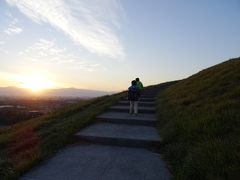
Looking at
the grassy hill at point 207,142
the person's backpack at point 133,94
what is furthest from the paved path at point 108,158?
the person's backpack at point 133,94

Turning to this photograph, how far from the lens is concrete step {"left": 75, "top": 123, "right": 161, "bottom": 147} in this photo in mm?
7750

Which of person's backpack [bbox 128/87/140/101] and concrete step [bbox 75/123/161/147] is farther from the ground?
person's backpack [bbox 128/87/140/101]

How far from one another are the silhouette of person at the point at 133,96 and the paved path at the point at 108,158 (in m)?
3.49

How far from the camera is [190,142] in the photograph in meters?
6.44

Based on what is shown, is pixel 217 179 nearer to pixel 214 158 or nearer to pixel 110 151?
pixel 214 158

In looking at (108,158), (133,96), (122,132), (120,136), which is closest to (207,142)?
(108,158)

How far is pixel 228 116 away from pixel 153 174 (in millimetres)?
2587

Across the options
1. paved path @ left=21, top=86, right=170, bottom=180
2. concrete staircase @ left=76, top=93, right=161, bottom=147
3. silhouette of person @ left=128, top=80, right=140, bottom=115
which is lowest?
paved path @ left=21, top=86, right=170, bottom=180

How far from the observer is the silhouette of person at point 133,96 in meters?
13.3

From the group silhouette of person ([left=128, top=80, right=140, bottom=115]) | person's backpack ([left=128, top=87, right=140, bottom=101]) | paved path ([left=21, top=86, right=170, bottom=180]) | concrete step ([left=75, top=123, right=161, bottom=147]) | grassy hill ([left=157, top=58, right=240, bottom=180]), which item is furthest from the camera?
person's backpack ([left=128, top=87, right=140, bottom=101])

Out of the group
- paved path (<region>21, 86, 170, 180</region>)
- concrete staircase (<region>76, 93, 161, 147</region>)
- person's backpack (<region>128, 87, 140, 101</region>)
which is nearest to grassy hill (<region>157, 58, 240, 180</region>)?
paved path (<region>21, 86, 170, 180</region>)

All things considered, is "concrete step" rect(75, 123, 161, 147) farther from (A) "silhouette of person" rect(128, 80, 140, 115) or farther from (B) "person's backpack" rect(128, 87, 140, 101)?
(B) "person's backpack" rect(128, 87, 140, 101)

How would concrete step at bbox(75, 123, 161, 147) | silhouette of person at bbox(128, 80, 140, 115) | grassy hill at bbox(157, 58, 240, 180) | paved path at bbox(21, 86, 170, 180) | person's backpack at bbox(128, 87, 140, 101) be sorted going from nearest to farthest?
1. grassy hill at bbox(157, 58, 240, 180)
2. paved path at bbox(21, 86, 170, 180)
3. concrete step at bbox(75, 123, 161, 147)
4. silhouette of person at bbox(128, 80, 140, 115)
5. person's backpack at bbox(128, 87, 140, 101)

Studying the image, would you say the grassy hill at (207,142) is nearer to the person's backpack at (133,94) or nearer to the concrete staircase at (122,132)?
the concrete staircase at (122,132)
